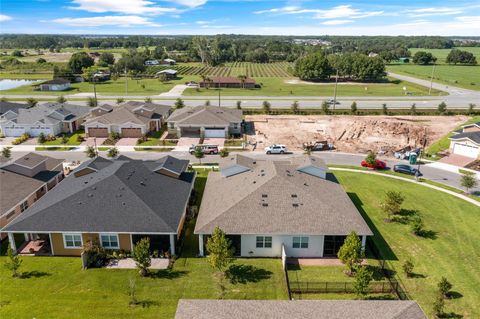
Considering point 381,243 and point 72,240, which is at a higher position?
point 72,240

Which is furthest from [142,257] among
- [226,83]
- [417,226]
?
[226,83]

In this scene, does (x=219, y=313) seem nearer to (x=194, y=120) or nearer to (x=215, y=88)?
(x=194, y=120)

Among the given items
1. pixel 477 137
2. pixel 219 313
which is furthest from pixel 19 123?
pixel 477 137

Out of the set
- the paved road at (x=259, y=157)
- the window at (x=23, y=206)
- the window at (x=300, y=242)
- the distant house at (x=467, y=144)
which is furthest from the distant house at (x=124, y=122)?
the distant house at (x=467, y=144)

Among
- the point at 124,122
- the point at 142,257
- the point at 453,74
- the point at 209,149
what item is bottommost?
the point at 142,257

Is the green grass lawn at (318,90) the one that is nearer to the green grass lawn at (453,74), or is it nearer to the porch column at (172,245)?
the green grass lawn at (453,74)

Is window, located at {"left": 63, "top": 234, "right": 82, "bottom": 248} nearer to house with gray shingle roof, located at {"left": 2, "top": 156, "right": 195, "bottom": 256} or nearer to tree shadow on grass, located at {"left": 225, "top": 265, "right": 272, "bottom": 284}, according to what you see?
house with gray shingle roof, located at {"left": 2, "top": 156, "right": 195, "bottom": 256}

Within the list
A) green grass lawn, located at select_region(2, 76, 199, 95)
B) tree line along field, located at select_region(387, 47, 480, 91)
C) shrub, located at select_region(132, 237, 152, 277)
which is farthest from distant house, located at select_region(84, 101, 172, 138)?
tree line along field, located at select_region(387, 47, 480, 91)

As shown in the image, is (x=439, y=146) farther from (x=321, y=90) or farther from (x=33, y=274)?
(x=33, y=274)
